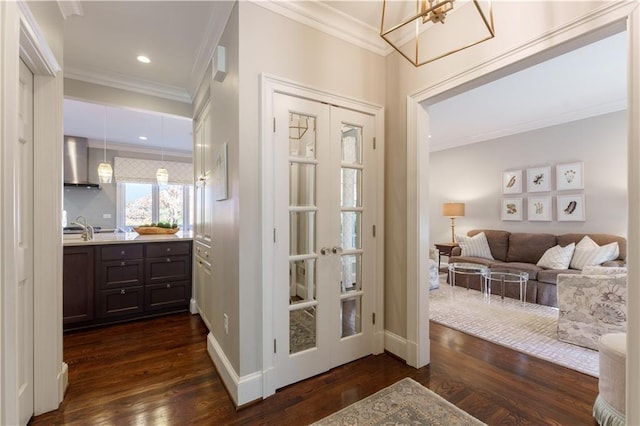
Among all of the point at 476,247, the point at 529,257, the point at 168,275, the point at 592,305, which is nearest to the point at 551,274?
the point at 529,257

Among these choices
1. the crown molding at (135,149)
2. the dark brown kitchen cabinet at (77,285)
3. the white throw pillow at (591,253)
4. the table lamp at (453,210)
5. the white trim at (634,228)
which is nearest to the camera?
the white trim at (634,228)

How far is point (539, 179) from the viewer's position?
186 inches

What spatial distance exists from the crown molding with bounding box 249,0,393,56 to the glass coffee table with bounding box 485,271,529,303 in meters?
3.32

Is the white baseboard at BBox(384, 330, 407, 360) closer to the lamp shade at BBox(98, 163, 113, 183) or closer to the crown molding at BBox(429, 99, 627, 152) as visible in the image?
the crown molding at BBox(429, 99, 627, 152)

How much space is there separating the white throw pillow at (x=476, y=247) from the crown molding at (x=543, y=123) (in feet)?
6.14

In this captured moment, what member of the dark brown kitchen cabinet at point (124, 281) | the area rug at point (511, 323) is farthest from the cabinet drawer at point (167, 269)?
the area rug at point (511, 323)

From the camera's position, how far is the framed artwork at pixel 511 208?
5000 millimetres

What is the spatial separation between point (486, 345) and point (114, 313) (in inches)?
153

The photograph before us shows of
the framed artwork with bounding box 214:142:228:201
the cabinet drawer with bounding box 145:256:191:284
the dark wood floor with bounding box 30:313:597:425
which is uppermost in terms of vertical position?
the framed artwork with bounding box 214:142:228:201

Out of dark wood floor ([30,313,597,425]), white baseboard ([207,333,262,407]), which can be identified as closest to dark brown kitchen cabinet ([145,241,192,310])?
dark wood floor ([30,313,597,425])

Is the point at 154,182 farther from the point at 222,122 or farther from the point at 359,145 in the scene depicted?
the point at 359,145

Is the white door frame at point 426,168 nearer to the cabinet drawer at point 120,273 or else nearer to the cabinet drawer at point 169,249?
the cabinet drawer at point 169,249

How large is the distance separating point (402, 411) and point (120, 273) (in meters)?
3.14

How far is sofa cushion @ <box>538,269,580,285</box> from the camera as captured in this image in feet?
12.5
